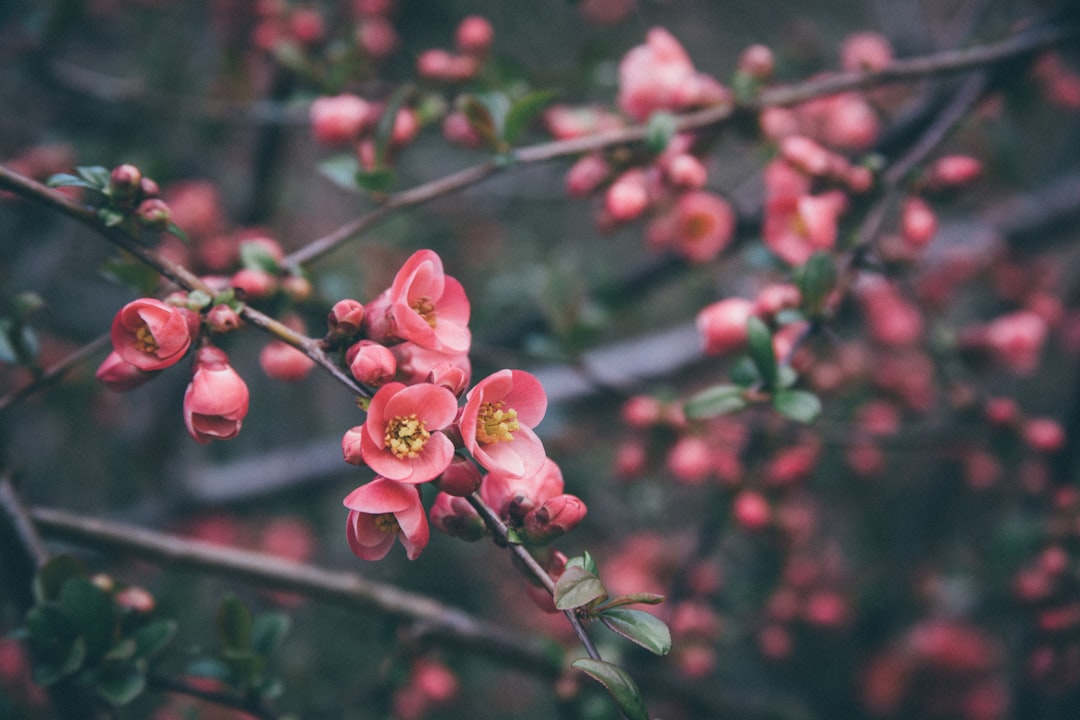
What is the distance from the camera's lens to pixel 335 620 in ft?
5.42

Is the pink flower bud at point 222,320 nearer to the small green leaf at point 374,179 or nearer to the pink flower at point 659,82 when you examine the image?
the small green leaf at point 374,179

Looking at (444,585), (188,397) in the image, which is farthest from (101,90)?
(444,585)

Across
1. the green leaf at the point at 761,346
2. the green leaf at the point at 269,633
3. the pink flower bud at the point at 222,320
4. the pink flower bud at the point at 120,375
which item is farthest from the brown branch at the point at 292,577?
the green leaf at the point at 761,346

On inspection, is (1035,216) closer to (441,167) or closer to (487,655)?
(487,655)

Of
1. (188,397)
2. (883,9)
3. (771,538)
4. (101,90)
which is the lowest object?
(188,397)

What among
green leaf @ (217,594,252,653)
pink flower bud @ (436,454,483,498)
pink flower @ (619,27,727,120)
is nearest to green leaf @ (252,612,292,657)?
green leaf @ (217,594,252,653)

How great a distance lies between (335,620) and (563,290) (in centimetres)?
110

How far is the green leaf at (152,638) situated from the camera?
65 cm

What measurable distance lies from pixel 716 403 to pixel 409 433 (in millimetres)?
360

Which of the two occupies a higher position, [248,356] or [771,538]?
[771,538]

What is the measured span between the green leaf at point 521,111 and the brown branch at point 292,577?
21.9 inches

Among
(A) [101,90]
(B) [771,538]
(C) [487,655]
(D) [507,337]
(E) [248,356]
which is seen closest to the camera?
(C) [487,655]

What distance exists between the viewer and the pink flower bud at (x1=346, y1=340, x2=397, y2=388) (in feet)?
1.59

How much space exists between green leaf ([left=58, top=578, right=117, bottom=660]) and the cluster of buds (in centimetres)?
31
